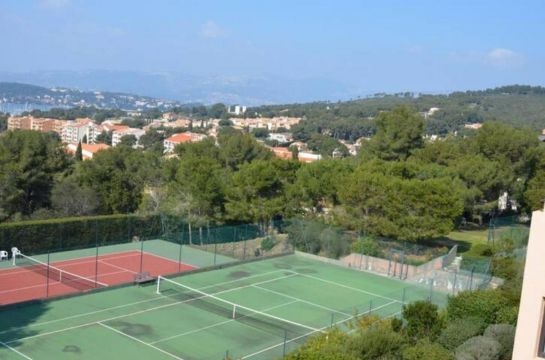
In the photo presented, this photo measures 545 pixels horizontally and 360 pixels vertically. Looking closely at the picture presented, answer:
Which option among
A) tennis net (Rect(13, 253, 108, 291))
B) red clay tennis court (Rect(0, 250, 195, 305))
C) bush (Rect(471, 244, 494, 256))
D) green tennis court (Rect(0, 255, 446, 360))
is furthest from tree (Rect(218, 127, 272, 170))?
tennis net (Rect(13, 253, 108, 291))

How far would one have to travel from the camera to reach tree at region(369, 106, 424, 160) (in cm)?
4044

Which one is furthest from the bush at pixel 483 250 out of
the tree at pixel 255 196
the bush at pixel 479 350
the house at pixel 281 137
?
the house at pixel 281 137

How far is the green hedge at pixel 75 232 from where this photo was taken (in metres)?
25.2

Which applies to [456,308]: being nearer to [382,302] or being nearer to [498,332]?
[498,332]

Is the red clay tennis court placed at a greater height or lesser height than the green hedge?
lesser

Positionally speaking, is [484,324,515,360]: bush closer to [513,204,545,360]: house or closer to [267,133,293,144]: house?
[513,204,545,360]: house

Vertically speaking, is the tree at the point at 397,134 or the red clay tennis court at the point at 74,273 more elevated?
the tree at the point at 397,134

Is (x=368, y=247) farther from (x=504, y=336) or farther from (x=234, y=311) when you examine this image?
(x=504, y=336)

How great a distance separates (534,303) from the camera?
773cm

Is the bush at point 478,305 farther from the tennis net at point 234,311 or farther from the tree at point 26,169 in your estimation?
the tree at point 26,169

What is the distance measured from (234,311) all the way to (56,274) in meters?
7.73

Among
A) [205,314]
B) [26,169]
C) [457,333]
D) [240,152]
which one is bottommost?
[205,314]

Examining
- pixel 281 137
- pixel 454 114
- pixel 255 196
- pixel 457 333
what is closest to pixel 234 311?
pixel 457 333

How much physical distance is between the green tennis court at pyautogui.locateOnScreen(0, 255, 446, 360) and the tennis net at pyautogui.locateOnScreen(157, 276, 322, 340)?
0.03 meters
